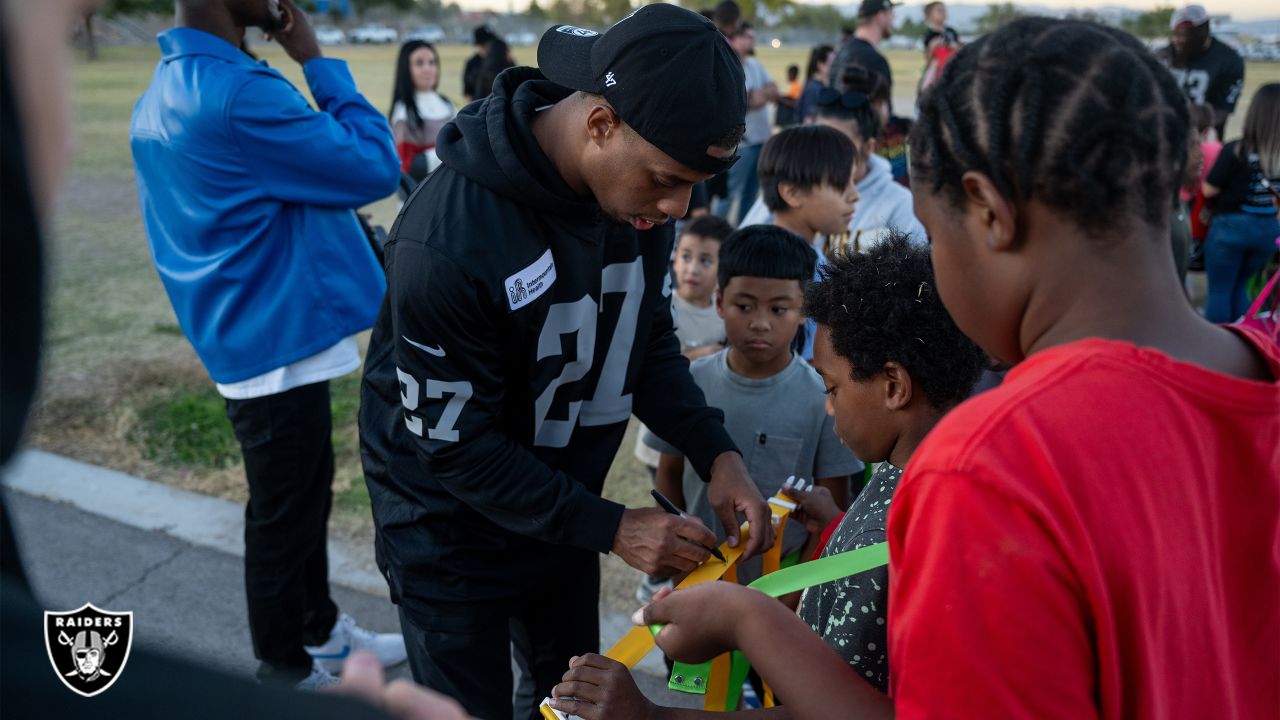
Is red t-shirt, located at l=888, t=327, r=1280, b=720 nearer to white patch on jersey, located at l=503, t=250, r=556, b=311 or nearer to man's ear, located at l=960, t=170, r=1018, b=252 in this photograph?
man's ear, located at l=960, t=170, r=1018, b=252

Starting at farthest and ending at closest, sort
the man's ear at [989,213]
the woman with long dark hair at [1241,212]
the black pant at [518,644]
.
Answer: the woman with long dark hair at [1241,212]
the black pant at [518,644]
the man's ear at [989,213]

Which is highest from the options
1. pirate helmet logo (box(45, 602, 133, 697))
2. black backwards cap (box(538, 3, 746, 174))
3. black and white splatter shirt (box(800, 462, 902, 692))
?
black backwards cap (box(538, 3, 746, 174))

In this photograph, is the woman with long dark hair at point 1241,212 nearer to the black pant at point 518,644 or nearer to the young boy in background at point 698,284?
the young boy in background at point 698,284

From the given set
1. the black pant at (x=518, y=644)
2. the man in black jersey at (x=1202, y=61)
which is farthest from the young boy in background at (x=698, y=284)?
the man in black jersey at (x=1202, y=61)

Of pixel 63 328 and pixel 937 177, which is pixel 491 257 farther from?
pixel 63 328

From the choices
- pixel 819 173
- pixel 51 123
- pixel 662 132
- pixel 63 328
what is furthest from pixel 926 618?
pixel 63 328

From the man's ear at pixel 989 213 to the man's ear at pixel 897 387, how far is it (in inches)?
34.7

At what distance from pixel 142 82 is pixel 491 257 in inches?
1323

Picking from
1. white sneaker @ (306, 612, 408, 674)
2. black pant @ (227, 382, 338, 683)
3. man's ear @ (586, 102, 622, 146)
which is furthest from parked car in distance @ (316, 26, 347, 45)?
man's ear @ (586, 102, 622, 146)

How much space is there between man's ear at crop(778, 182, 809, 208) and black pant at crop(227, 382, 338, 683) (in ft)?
6.69

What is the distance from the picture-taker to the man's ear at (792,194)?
413 centimetres

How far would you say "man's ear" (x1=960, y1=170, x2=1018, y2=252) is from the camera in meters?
1.10

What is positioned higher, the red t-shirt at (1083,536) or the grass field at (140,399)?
the red t-shirt at (1083,536)

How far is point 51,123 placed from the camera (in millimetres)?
644
